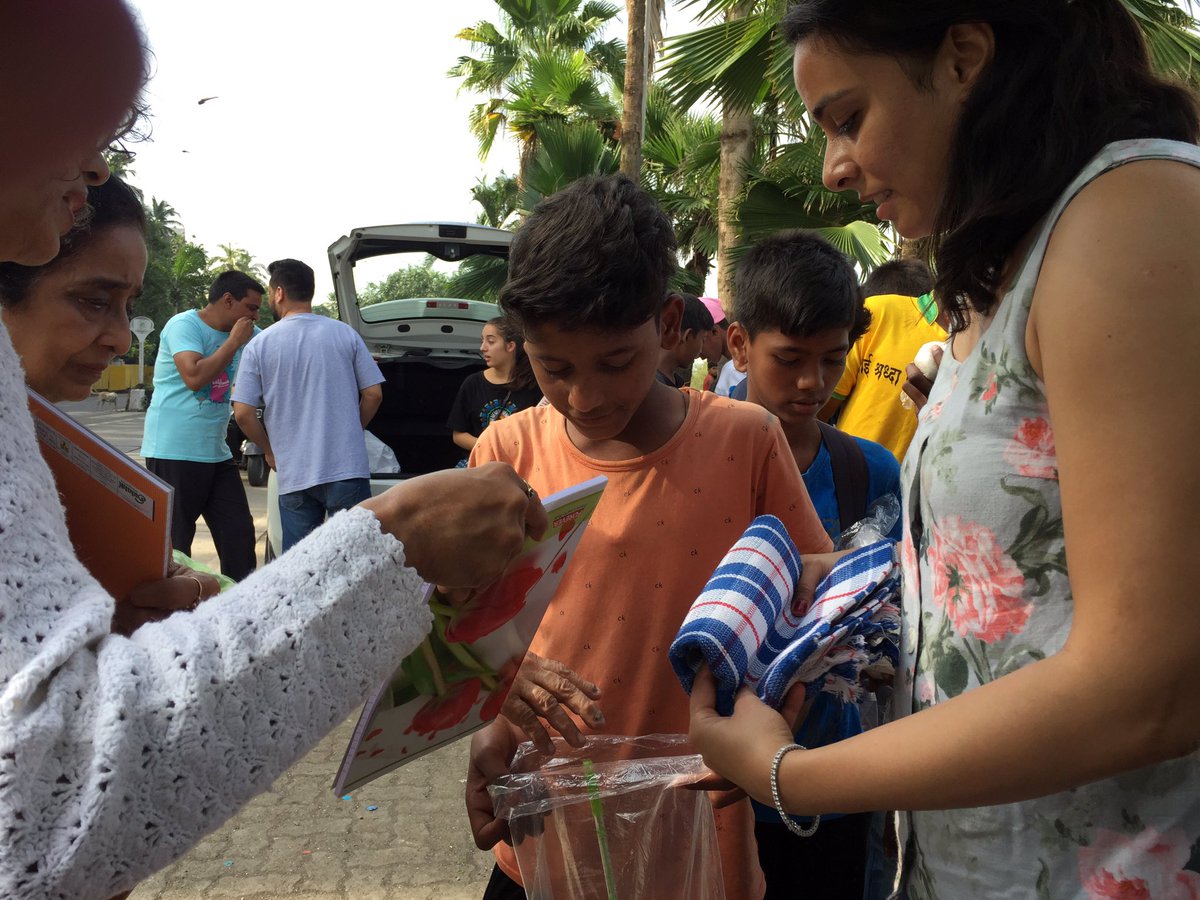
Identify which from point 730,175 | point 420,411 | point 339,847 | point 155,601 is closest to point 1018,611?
point 155,601

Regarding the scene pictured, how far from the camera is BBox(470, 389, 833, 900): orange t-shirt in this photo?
64.9 inches

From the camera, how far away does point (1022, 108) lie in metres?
1.02

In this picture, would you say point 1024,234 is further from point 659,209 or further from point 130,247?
point 130,247

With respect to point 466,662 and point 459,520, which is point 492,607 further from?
point 459,520

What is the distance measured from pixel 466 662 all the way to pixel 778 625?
436 mm

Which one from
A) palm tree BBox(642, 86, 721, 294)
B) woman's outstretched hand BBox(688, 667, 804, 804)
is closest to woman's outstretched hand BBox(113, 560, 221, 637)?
woman's outstretched hand BBox(688, 667, 804, 804)

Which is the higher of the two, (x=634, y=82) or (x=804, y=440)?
(x=634, y=82)

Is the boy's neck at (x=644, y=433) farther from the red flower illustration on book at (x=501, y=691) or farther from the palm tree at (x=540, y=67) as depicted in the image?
the palm tree at (x=540, y=67)

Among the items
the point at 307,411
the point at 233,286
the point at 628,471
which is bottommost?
the point at 307,411

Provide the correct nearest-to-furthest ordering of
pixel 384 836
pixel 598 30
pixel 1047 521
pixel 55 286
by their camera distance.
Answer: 1. pixel 1047 521
2. pixel 55 286
3. pixel 384 836
4. pixel 598 30

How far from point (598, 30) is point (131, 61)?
28.0 metres

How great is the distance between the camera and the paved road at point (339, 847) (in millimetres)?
3020

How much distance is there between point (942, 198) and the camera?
1093 mm

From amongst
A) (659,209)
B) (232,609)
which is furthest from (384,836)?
(232,609)
